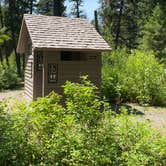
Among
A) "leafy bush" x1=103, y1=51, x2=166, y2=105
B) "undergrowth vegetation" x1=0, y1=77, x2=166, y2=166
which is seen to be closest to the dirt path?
"leafy bush" x1=103, y1=51, x2=166, y2=105

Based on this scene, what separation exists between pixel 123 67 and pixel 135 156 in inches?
472

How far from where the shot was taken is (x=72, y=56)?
43.3ft

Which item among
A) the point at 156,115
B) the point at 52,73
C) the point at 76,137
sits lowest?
the point at 156,115

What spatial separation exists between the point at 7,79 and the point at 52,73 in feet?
34.2

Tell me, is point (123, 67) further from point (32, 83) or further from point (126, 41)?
point (126, 41)

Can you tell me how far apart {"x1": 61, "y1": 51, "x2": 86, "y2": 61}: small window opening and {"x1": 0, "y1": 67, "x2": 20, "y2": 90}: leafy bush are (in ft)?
31.2

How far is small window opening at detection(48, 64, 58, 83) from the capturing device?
492 inches

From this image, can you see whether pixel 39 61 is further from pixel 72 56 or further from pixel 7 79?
pixel 7 79

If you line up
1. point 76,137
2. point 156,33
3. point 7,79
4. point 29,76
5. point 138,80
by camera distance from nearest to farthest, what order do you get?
point 76,137, point 29,76, point 138,80, point 7,79, point 156,33

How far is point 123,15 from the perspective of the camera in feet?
117

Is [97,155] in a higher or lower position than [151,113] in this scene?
higher

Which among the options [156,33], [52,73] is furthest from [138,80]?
[156,33]

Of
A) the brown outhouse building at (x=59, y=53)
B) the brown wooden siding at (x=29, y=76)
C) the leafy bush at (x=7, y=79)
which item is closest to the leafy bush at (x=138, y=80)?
the brown outhouse building at (x=59, y=53)

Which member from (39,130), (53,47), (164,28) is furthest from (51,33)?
(164,28)
